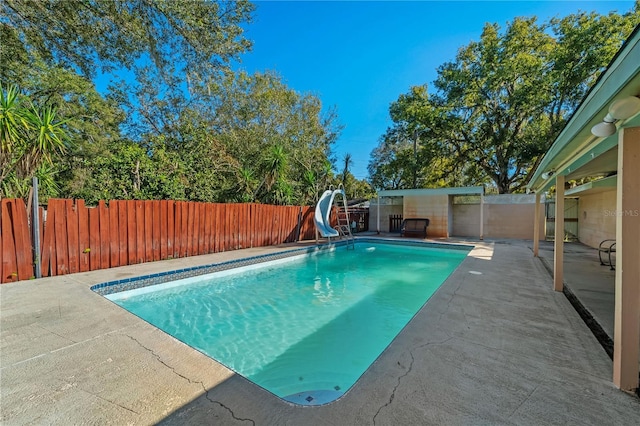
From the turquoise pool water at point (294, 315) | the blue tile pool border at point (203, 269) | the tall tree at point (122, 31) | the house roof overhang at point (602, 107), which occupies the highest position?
the tall tree at point (122, 31)

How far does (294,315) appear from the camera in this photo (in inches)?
175

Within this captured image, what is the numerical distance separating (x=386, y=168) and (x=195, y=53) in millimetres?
13528

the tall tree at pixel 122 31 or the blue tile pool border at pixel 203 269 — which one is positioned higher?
the tall tree at pixel 122 31

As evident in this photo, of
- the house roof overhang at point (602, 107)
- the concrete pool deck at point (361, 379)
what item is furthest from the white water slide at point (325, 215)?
the house roof overhang at point (602, 107)

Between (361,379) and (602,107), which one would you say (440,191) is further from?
(361,379)

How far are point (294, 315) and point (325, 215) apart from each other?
7089 mm

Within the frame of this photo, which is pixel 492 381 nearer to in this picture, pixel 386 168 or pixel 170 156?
pixel 170 156

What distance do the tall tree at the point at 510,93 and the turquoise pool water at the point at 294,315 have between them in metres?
10.8

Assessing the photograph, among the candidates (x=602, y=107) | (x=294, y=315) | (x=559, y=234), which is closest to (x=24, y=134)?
(x=294, y=315)

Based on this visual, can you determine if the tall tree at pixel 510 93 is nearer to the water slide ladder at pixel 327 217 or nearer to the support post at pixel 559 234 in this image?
the water slide ladder at pixel 327 217

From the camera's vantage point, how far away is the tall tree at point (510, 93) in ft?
41.4

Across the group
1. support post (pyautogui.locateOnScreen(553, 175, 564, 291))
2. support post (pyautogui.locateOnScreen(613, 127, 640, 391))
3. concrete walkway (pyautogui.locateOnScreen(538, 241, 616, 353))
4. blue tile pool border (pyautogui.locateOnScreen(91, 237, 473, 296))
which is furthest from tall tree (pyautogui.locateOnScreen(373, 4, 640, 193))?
support post (pyautogui.locateOnScreen(613, 127, 640, 391))

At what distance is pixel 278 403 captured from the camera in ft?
5.73

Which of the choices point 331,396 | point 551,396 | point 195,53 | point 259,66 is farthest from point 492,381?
point 259,66
